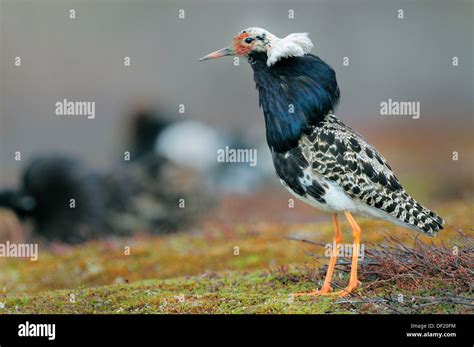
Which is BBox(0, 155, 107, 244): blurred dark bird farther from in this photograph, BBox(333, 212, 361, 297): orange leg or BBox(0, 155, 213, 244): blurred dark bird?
BBox(333, 212, 361, 297): orange leg

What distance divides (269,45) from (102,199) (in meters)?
8.77

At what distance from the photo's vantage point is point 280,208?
19094 millimetres

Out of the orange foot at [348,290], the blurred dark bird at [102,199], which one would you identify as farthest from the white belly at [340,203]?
the blurred dark bird at [102,199]

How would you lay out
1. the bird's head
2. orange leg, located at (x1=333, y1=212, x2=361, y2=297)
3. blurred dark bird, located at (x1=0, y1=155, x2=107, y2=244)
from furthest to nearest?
1. blurred dark bird, located at (x1=0, y1=155, x2=107, y2=244)
2. the bird's head
3. orange leg, located at (x1=333, y1=212, x2=361, y2=297)

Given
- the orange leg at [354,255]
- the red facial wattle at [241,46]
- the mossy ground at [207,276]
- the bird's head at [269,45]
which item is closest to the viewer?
the mossy ground at [207,276]

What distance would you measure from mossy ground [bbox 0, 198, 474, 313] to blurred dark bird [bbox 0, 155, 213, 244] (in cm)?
84

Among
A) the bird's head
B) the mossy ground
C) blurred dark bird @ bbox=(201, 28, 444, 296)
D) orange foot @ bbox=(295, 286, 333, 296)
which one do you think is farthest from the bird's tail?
the bird's head

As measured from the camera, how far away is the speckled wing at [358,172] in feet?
27.8

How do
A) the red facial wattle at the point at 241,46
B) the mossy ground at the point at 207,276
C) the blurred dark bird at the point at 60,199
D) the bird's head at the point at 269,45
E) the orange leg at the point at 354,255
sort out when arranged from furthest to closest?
the blurred dark bird at the point at 60,199 < the red facial wattle at the point at 241,46 < the bird's head at the point at 269,45 < the orange leg at the point at 354,255 < the mossy ground at the point at 207,276

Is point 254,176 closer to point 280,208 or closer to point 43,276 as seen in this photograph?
point 280,208

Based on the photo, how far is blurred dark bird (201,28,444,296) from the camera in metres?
8.46

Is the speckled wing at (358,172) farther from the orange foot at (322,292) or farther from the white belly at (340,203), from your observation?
the orange foot at (322,292)
